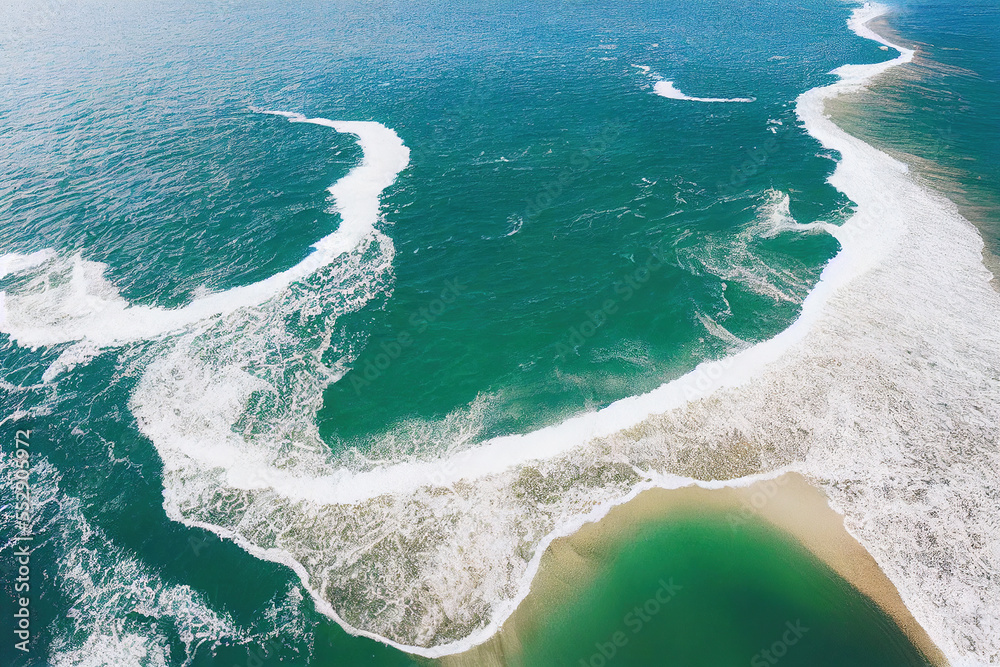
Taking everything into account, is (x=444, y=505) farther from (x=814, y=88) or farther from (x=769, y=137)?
(x=814, y=88)

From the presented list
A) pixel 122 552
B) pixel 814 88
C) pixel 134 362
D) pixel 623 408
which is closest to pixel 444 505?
pixel 623 408

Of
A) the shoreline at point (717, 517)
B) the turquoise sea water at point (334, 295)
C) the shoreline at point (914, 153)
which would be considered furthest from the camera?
the shoreline at point (914, 153)

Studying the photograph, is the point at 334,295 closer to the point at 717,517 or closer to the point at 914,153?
the point at 717,517

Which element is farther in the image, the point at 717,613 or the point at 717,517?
the point at 717,517

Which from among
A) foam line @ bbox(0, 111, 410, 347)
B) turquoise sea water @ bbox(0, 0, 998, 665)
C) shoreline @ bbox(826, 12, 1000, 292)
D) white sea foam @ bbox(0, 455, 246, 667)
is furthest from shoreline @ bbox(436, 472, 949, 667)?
foam line @ bbox(0, 111, 410, 347)

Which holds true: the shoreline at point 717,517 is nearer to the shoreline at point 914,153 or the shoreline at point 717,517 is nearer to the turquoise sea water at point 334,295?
the turquoise sea water at point 334,295

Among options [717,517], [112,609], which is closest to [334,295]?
[112,609]

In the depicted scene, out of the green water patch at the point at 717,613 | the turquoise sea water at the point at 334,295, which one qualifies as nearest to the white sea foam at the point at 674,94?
the turquoise sea water at the point at 334,295
